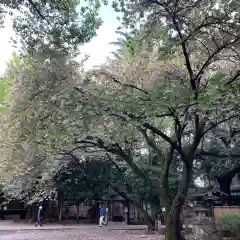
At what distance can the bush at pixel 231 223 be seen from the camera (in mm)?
12562

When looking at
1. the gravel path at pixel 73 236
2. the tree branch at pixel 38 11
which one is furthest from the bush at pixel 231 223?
the tree branch at pixel 38 11

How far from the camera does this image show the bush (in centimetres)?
1256

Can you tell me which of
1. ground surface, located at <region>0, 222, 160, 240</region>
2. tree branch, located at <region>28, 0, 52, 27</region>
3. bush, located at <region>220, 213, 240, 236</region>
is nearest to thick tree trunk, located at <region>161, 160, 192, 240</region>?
bush, located at <region>220, 213, 240, 236</region>

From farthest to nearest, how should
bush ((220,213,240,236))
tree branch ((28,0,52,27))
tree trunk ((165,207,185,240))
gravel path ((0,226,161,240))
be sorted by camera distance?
gravel path ((0,226,161,240)), bush ((220,213,240,236)), tree trunk ((165,207,185,240)), tree branch ((28,0,52,27))

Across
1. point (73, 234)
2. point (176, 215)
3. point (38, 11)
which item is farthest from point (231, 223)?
point (38, 11)

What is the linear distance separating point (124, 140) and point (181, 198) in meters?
3.53

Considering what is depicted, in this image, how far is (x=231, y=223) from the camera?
12805 millimetres

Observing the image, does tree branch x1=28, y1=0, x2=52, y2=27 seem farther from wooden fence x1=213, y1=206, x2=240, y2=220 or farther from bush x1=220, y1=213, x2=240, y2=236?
wooden fence x1=213, y1=206, x2=240, y2=220

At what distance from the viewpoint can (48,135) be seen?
9.95 m

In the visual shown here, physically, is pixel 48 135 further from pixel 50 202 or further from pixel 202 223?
pixel 50 202

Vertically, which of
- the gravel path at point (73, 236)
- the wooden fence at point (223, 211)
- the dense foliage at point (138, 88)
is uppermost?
the dense foliage at point (138, 88)

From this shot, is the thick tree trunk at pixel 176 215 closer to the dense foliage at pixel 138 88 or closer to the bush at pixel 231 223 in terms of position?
the dense foliage at pixel 138 88

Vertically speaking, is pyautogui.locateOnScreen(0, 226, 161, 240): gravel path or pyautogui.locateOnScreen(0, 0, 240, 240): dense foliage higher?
pyautogui.locateOnScreen(0, 0, 240, 240): dense foliage

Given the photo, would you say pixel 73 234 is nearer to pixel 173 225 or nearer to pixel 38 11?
pixel 173 225
